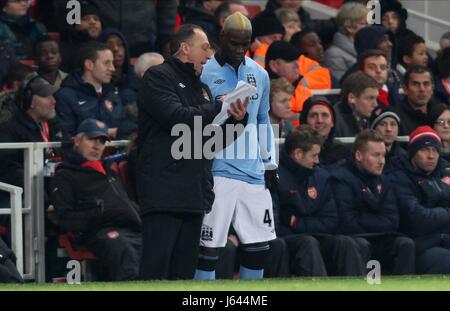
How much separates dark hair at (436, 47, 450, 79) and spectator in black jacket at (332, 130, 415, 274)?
3.35m

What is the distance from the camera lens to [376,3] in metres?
19.8

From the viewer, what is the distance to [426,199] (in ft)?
50.8

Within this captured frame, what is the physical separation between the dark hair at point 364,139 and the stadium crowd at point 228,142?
0.7 inches

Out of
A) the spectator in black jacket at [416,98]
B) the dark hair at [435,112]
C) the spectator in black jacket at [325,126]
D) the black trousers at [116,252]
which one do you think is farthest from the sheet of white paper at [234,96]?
the spectator in black jacket at [416,98]

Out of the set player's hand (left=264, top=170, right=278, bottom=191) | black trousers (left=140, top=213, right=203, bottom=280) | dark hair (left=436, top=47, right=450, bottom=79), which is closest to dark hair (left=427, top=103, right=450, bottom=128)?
dark hair (left=436, top=47, right=450, bottom=79)

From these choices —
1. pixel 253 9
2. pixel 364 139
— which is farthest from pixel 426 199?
pixel 253 9

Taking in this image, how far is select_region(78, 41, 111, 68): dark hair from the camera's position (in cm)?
1611

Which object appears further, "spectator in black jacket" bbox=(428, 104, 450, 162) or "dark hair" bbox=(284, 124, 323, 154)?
"spectator in black jacket" bbox=(428, 104, 450, 162)

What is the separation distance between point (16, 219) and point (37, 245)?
0.35 m

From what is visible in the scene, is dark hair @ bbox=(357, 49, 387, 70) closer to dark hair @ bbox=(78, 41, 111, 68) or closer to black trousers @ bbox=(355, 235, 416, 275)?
dark hair @ bbox=(78, 41, 111, 68)

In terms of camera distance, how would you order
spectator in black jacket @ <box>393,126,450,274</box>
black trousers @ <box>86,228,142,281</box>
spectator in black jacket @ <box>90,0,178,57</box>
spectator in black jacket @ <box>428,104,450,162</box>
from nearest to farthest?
black trousers @ <box>86,228,142,281</box> < spectator in black jacket @ <box>393,126,450,274</box> < spectator in black jacket @ <box>428,104,450,162</box> < spectator in black jacket @ <box>90,0,178,57</box>

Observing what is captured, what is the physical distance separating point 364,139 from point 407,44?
410cm

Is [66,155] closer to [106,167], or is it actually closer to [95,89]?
[106,167]
